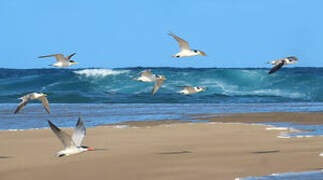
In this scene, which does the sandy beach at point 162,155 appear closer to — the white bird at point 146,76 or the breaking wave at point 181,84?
the white bird at point 146,76

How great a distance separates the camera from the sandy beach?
8.42 meters

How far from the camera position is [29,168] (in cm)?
889

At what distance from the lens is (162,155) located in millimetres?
10047

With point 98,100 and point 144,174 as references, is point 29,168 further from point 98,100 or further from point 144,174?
point 98,100

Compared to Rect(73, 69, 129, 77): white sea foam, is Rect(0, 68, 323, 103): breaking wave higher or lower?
lower

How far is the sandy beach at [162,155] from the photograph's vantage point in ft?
27.6

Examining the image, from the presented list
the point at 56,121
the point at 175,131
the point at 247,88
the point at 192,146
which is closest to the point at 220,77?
the point at 247,88

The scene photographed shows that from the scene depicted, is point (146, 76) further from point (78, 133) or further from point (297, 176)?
point (297, 176)

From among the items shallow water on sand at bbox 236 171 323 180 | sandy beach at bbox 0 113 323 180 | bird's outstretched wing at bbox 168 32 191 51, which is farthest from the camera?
bird's outstretched wing at bbox 168 32 191 51

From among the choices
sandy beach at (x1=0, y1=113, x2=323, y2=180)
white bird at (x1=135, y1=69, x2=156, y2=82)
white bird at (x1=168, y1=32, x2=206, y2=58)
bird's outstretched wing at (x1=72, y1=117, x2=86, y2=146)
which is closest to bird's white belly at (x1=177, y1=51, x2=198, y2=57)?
white bird at (x1=168, y1=32, x2=206, y2=58)

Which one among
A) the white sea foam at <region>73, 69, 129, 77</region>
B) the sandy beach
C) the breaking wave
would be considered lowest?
the sandy beach

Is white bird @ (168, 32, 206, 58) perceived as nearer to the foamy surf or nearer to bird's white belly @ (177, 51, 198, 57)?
bird's white belly @ (177, 51, 198, 57)

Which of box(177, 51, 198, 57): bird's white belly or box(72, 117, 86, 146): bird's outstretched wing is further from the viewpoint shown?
box(177, 51, 198, 57): bird's white belly

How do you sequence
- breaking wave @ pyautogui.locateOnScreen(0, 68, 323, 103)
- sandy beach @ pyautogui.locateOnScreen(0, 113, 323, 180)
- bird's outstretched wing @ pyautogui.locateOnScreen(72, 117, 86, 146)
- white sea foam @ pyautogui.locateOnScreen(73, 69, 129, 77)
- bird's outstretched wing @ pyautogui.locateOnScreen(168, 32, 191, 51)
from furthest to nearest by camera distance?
white sea foam @ pyautogui.locateOnScreen(73, 69, 129, 77) → breaking wave @ pyautogui.locateOnScreen(0, 68, 323, 103) → bird's outstretched wing @ pyautogui.locateOnScreen(168, 32, 191, 51) → sandy beach @ pyautogui.locateOnScreen(0, 113, 323, 180) → bird's outstretched wing @ pyautogui.locateOnScreen(72, 117, 86, 146)
